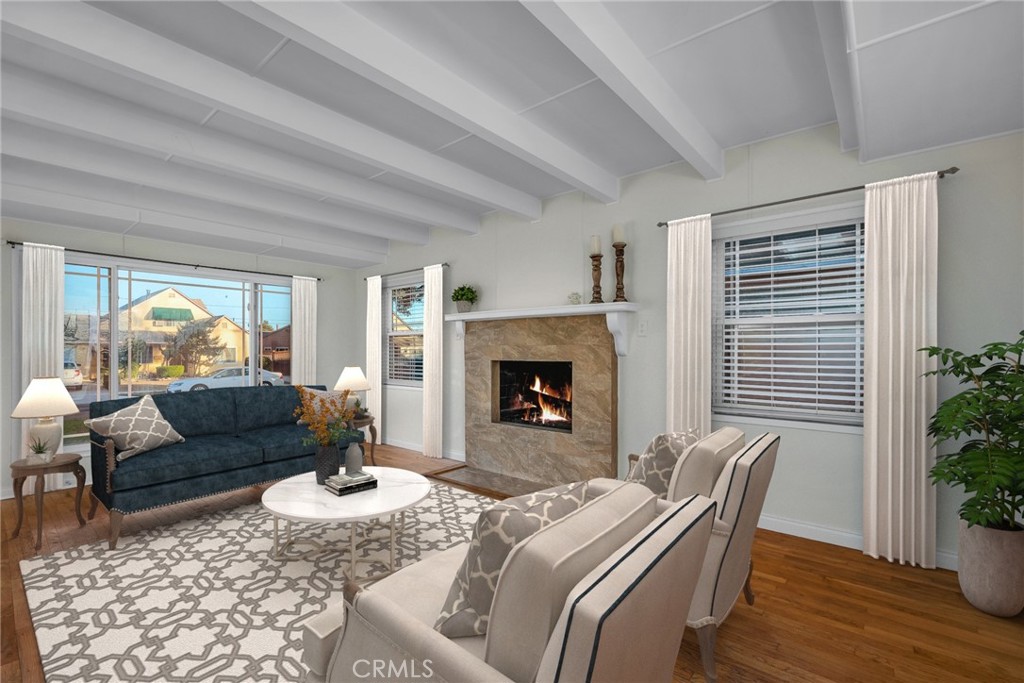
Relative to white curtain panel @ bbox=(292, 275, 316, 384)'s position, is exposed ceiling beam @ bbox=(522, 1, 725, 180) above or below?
above

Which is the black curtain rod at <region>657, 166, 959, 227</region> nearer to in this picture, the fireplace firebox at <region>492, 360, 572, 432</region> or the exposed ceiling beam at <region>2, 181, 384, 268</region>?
the fireplace firebox at <region>492, 360, 572, 432</region>

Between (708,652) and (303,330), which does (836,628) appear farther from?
(303,330)

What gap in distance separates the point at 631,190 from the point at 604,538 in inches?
139

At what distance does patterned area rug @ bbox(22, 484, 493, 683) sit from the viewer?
1.96 meters

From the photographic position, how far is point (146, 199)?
418 centimetres

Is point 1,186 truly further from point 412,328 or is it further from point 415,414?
point 415,414

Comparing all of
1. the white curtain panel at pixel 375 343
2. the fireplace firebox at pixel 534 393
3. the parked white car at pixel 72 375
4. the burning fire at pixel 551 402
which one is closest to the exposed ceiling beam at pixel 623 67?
the fireplace firebox at pixel 534 393

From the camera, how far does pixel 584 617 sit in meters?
0.82

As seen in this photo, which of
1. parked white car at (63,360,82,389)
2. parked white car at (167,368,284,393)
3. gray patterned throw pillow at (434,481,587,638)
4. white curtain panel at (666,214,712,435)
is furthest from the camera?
parked white car at (167,368,284,393)

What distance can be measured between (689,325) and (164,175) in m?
4.17

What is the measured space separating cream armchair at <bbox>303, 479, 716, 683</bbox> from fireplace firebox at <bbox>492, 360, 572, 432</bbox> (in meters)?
3.17

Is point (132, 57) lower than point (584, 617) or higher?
higher

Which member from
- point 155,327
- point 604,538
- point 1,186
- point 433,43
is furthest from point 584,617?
point 155,327

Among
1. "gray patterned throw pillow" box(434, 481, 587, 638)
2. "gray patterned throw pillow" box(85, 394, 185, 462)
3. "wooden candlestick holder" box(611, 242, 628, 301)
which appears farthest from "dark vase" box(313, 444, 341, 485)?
"wooden candlestick holder" box(611, 242, 628, 301)
